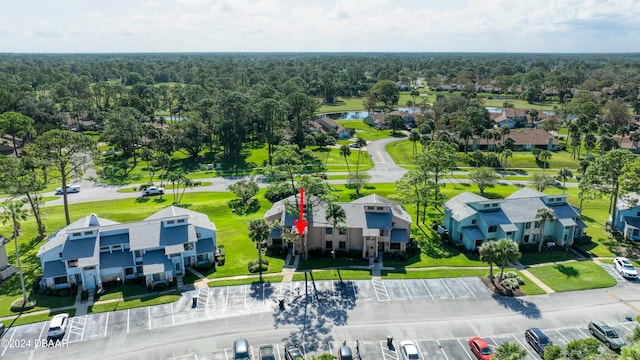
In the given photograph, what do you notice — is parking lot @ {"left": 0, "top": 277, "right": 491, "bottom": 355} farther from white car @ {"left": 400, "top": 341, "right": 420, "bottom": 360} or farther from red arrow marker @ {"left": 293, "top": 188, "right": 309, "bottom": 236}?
white car @ {"left": 400, "top": 341, "right": 420, "bottom": 360}

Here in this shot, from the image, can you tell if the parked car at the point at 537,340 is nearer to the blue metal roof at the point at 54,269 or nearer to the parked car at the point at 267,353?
the parked car at the point at 267,353

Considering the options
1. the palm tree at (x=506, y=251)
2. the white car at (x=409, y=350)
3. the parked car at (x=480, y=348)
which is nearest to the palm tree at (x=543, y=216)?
the palm tree at (x=506, y=251)

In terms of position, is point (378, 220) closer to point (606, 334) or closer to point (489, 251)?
point (489, 251)

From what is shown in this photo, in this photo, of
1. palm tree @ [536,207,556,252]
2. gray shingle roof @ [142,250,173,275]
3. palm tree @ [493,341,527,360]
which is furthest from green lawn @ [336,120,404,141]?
palm tree @ [493,341,527,360]

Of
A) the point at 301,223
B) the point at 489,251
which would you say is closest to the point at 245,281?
the point at 301,223

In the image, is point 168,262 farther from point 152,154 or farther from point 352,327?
point 152,154
